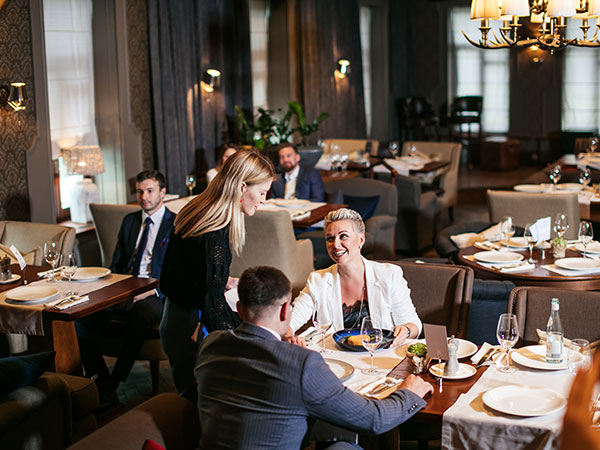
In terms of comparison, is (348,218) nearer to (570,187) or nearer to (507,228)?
(507,228)

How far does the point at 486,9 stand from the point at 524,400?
2.97 metres

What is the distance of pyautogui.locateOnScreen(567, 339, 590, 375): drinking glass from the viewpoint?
8.95 ft

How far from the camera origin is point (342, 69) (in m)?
10.5

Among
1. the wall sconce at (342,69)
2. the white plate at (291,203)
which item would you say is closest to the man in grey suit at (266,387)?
the white plate at (291,203)

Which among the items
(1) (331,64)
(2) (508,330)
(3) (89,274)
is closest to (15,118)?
(3) (89,274)

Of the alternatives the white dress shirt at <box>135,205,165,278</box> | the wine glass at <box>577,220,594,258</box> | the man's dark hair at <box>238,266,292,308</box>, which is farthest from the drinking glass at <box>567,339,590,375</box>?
the white dress shirt at <box>135,205,165,278</box>

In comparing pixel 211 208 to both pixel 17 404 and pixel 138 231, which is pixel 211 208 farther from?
pixel 138 231

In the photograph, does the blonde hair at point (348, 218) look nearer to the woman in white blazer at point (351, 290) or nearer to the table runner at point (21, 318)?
Result: the woman in white blazer at point (351, 290)

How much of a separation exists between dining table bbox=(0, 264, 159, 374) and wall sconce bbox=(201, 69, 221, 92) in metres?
3.70

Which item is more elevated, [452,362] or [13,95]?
[13,95]

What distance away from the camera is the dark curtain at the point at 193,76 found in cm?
705

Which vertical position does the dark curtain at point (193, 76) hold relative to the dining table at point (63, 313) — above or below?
above

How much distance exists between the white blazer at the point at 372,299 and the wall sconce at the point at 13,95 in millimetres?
2943

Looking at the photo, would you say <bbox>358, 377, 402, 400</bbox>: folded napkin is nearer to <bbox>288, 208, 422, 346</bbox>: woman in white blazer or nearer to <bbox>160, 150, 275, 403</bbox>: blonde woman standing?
<bbox>288, 208, 422, 346</bbox>: woman in white blazer
